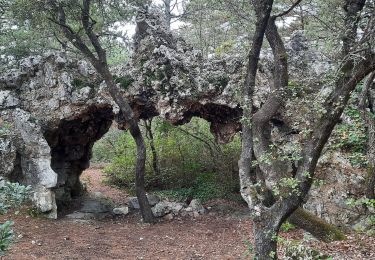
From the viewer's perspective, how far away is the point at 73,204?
455 inches

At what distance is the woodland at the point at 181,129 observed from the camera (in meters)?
6.52

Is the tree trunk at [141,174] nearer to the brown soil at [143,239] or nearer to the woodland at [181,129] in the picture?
the woodland at [181,129]

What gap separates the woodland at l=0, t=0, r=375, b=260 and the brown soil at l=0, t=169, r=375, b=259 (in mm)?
47

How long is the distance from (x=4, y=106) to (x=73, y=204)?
3.46m

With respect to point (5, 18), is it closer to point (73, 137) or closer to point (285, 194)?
point (73, 137)

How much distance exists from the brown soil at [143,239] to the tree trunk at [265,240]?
5.38ft

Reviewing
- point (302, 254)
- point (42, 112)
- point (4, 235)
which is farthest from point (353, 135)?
point (42, 112)

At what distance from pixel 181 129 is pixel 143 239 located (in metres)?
5.46

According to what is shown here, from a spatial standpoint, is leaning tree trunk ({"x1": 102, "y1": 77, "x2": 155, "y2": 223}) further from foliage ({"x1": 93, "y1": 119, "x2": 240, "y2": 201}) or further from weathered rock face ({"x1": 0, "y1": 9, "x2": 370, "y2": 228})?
foliage ({"x1": 93, "y1": 119, "x2": 240, "y2": 201})

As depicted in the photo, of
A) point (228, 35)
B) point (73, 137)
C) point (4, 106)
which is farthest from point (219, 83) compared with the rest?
point (228, 35)

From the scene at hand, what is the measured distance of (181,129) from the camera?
45.3ft

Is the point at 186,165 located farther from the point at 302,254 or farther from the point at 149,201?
the point at 302,254

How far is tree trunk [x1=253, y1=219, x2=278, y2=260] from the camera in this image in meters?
5.34

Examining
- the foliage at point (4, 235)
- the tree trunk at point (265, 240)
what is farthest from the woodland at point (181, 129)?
the foliage at point (4, 235)
